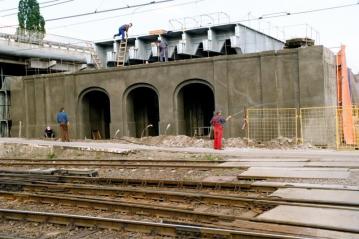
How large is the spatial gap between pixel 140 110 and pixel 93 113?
3274 mm

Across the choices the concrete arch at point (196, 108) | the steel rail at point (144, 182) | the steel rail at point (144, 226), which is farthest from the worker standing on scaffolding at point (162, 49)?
the steel rail at point (144, 226)

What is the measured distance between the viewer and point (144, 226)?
7.73m

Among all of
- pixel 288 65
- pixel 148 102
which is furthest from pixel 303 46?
pixel 148 102

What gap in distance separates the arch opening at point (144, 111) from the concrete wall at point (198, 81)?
1036 mm

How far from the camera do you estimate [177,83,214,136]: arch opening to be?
28781mm

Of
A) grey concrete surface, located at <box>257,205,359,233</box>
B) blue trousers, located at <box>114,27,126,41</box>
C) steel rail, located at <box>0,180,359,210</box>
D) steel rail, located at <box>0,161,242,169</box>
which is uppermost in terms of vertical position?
blue trousers, located at <box>114,27,126,41</box>

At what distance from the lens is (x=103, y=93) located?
104ft

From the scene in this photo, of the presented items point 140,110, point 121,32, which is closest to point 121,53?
point 121,32

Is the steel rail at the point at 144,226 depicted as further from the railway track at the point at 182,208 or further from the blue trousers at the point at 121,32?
the blue trousers at the point at 121,32

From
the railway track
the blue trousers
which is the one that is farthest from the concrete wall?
the railway track

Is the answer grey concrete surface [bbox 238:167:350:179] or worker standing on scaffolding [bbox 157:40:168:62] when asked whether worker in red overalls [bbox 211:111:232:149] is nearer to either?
grey concrete surface [bbox 238:167:350:179]

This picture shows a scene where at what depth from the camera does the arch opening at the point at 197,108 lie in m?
28.8

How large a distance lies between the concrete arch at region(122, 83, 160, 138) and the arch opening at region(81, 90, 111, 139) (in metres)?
2.61

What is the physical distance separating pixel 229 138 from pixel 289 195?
1456 cm
